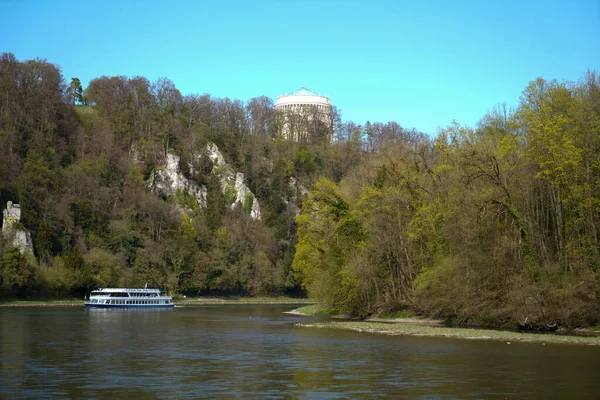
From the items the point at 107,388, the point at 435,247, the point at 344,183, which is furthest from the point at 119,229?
the point at 107,388

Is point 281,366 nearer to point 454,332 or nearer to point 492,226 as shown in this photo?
point 454,332

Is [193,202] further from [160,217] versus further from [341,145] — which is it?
[341,145]

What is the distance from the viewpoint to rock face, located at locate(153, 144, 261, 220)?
139 meters

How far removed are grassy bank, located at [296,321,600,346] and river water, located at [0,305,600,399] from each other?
2126 millimetres

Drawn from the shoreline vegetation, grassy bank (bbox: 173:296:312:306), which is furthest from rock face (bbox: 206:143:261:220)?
the shoreline vegetation

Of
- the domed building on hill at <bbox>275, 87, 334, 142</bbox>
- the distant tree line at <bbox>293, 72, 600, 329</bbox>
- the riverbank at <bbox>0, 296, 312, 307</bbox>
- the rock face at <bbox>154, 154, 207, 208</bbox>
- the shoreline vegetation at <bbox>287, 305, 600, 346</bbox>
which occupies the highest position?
the domed building on hill at <bbox>275, 87, 334, 142</bbox>

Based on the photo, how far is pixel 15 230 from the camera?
10162 cm

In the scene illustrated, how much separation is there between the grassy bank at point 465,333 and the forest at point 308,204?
284cm

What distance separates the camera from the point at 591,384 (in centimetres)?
2952

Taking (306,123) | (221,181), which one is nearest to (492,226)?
(221,181)

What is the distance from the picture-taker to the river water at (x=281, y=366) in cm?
2772

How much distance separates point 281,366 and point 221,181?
115 metres

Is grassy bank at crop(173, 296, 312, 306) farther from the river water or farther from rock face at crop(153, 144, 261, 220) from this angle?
the river water

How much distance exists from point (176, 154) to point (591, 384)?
121758 mm
